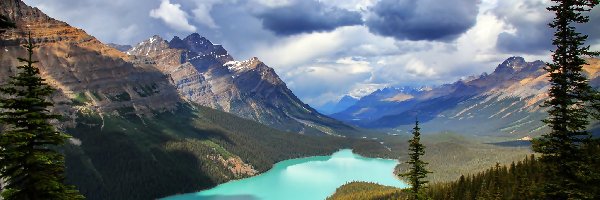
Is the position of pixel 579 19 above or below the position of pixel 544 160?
above

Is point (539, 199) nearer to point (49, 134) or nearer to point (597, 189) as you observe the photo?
point (597, 189)

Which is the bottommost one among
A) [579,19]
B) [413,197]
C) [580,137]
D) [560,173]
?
[413,197]

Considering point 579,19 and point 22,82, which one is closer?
point 22,82

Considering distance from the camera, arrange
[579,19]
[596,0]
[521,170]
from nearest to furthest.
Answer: [596,0] → [579,19] → [521,170]

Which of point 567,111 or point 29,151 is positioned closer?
point 29,151

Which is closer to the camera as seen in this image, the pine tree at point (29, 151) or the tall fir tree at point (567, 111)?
the pine tree at point (29, 151)

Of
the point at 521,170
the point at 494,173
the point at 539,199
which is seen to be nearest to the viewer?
the point at 539,199

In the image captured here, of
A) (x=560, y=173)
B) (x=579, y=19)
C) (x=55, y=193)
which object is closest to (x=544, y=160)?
(x=560, y=173)

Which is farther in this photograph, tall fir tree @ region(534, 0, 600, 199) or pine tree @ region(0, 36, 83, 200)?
tall fir tree @ region(534, 0, 600, 199)
